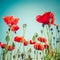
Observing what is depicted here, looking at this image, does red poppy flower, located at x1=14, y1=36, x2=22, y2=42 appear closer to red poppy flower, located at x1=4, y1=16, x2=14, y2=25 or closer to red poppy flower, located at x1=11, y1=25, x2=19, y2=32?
red poppy flower, located at x1=11, y1=25, x2=19, y2=32

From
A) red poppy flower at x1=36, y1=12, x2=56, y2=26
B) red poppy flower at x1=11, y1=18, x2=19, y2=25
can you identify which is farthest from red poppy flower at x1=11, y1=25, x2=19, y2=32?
red poppy flower at x1=36, y1=12, x2=56, y2=26

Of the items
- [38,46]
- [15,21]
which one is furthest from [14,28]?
[38,46]

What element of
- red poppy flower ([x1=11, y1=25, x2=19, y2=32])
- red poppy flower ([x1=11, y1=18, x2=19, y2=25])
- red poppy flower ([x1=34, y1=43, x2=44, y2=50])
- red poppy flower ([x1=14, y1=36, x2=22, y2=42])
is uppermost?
red poppy flower ([x1=11, y1=18, x2=19, y2=25])

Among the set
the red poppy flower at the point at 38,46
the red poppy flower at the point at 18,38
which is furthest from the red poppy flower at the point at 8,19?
the red poppy flower at the point at 38,46

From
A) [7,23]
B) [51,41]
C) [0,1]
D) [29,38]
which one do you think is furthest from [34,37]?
[0,1]

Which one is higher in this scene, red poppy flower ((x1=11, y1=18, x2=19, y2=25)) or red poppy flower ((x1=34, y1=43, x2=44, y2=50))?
red poppy flower ((x1=11, y1=18, x2=19, y2=25))

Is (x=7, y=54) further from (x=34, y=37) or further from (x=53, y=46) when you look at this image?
(x=53, y=46)

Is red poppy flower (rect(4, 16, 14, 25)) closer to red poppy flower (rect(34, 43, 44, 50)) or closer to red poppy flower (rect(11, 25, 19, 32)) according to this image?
red poppy flower (rect(11, 25, 19, 32))

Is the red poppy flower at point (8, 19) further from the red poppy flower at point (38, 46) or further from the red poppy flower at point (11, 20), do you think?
the red poppy flower at point (38, 46)

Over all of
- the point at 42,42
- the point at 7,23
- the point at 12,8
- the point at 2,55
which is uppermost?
the point at 12,8

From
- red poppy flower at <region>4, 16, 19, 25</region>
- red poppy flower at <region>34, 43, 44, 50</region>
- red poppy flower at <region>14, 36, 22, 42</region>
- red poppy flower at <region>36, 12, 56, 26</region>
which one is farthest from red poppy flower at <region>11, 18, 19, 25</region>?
red poppy flower at <region>34, 43, 44, 50</region>

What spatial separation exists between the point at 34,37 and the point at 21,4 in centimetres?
52

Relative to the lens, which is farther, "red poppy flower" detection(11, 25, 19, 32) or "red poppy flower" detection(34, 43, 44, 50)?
"red poppy flower" detection(11, 25, 19, 32)

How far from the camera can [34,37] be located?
2.42m
